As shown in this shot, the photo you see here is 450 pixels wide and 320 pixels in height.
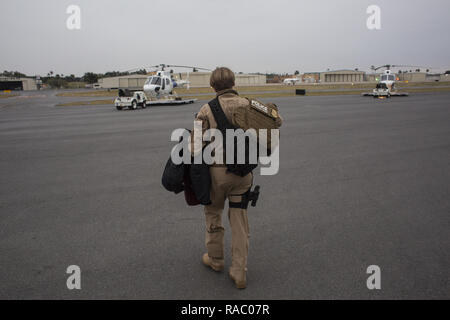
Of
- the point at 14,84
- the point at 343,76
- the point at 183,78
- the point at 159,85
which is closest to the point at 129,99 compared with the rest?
the point at 159,85

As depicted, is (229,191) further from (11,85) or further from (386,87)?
(11,85)

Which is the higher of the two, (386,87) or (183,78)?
(183,78)

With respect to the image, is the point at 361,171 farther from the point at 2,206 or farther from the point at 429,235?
the point at 2,206

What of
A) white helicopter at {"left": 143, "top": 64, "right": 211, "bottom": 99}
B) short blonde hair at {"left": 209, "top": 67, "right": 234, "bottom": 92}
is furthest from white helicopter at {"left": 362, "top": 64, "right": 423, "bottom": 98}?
short blonde hair at {"left": 209, "top": 67, "right": 234, "bottom": 92}

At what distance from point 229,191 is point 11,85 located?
4662 inches

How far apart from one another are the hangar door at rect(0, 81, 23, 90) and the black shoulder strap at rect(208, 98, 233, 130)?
116 m

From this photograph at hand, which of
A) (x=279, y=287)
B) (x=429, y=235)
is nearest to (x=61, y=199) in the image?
(x=279, y=287)

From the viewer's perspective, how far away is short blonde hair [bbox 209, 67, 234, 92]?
9.62 ft

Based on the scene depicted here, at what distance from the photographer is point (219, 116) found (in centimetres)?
282

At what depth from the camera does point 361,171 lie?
6.81 meters

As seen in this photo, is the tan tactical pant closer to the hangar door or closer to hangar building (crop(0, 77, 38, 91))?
hangar building (crop(0, 77, 38, 91))

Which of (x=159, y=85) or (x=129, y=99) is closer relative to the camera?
(x=129, y=99)

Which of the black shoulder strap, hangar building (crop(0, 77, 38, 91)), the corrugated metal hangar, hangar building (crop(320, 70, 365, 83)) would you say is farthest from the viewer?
hangar building (crop(320, 70, 365, 83))

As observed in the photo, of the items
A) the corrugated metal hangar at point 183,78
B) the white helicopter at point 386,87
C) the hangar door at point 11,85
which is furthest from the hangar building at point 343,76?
the hangar door at point 11,85
